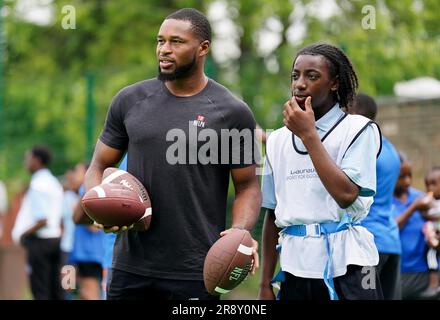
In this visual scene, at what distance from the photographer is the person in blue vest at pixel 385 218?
671 centimetres

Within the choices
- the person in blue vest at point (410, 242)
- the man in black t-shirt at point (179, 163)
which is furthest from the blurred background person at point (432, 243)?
the man in black t-shirt at point (179, 163)

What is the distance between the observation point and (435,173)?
8492mm

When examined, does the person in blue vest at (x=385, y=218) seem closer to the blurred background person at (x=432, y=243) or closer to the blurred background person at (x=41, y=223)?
the blurred background person at (x=432, y=243)

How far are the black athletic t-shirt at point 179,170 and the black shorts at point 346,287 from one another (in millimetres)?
552

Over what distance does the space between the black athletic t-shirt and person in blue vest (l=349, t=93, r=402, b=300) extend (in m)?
1.72

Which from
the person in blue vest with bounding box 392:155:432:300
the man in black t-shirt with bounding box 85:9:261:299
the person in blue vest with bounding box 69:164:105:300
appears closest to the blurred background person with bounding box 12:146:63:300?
the person in blue vest with bounding box 69:164:105:300

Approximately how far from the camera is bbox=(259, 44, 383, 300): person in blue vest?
4867mm

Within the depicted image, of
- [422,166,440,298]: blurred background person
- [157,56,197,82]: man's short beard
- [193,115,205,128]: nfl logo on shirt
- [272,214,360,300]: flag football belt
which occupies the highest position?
[157,56,197,82]: man's short beard

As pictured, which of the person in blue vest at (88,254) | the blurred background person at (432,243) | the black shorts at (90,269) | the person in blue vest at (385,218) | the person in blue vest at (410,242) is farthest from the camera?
the black shorts at (90,269)

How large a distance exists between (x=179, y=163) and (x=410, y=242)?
370 cm

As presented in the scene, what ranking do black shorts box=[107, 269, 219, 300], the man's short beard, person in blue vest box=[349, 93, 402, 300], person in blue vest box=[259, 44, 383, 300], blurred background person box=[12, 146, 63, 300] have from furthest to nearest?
blurred background person box=[12, 146, 63, 300], person in blue vest box=[349, 93, 402, 300], the man's short beard, black shorts box=[107, 269, 219, 300], person in blue vest box=[259, 44, 383, 300]

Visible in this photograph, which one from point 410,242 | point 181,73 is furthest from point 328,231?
point 410,242

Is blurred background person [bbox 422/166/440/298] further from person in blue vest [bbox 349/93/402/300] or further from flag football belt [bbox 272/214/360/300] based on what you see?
flag football belt [bbox 272/214/360/300]
